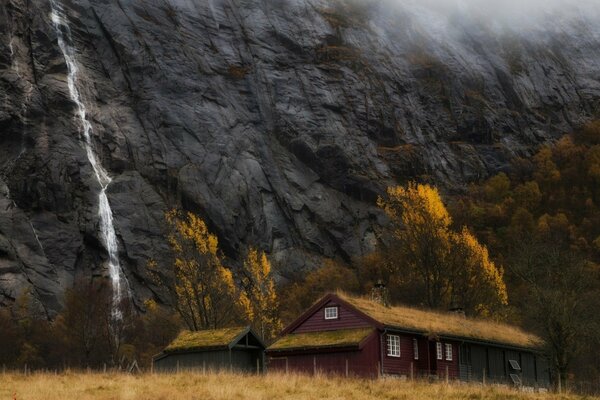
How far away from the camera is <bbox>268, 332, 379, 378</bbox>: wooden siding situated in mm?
44375

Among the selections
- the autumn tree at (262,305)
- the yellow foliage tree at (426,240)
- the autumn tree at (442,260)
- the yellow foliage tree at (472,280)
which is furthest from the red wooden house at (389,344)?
the autumn tree at (262,305)

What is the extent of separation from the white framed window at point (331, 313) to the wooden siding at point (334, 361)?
2.64m

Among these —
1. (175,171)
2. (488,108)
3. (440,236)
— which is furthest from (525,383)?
(488,108)

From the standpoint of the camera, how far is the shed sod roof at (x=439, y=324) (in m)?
47.2

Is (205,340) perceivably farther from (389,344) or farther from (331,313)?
(389,344)

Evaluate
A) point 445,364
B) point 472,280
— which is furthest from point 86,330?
point 472,280

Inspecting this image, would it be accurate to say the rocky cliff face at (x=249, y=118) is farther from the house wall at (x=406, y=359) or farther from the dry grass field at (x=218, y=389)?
the dry grass field at (x=218, y=389)

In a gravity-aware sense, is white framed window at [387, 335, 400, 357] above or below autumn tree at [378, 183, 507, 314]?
below

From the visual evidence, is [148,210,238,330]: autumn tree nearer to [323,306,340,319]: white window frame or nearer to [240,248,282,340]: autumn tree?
[240,248,282,340]: autumn tree

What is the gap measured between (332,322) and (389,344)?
3.64m

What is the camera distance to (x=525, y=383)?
173ft

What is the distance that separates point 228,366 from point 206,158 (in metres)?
49.6

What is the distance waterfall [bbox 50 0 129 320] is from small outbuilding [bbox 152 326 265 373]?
771 inches

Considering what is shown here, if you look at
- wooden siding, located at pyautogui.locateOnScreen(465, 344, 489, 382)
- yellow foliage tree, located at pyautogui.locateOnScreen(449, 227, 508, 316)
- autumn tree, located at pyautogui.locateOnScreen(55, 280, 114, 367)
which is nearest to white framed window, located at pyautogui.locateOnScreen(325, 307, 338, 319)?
wooden siding, located at pyautogui.locateOnScreen(465, 344, 489, 382)
